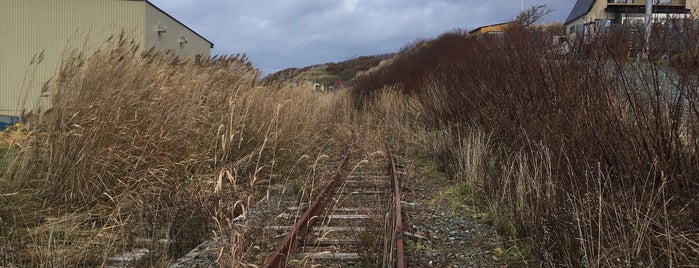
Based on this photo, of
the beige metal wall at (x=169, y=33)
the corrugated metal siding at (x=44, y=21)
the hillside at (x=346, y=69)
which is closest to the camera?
the corrugated metal siding at (x=44, y=21)

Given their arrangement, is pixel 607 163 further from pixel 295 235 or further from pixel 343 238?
pixel 295 235

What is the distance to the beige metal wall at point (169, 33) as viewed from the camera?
3081cm

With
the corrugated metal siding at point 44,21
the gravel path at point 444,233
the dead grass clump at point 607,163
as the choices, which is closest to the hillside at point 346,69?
the corrugated metal siding at point 44,21

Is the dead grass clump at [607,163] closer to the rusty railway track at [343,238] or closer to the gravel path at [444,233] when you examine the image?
the gravel path at [444,233]

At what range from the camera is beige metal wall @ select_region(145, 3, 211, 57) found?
30812 mm

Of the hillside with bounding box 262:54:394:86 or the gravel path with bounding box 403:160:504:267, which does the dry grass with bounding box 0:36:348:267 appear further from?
the hillside with bounding box 262:54:394:86

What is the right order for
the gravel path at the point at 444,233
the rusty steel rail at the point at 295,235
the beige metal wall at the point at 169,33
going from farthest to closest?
the beige metal wall at the point at 169,33
the gravel path at the point at 444,233
the rusty steel rail at the point at 295,235

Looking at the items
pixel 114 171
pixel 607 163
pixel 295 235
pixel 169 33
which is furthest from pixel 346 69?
pixel 607 163

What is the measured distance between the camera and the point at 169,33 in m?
35.1

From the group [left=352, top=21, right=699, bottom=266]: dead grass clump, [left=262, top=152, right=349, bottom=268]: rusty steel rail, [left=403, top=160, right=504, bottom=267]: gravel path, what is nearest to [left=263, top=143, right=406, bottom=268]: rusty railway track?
[left=262, top=152, right=349, bottom=268]: rusty steel rail

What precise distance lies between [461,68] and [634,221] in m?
8.73

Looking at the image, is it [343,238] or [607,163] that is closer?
[607,163]

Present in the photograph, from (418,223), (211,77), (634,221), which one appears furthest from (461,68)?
(634,221)

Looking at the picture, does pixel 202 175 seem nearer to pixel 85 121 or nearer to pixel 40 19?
pixel 85 121
